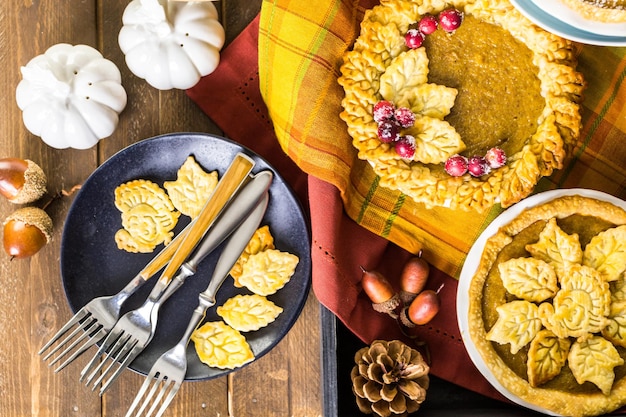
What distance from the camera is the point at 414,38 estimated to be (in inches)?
58.7

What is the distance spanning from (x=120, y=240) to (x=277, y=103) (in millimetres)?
478

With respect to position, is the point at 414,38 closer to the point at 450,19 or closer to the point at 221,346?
the point at 450,19

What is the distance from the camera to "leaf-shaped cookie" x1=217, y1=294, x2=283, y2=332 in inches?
63.6

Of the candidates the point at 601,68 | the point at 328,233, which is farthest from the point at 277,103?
the point at 601,68

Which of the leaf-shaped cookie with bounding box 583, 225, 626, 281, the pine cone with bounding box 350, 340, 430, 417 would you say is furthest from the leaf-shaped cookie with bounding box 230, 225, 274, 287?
the leaf-shaped cookie with bounding box 583, 225, 626, 281

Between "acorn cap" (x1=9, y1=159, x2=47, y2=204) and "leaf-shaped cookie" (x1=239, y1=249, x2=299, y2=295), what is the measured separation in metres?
0.51

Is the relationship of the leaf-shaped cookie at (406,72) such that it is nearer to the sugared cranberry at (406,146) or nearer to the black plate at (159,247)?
the sugared cranberry at (406,146)

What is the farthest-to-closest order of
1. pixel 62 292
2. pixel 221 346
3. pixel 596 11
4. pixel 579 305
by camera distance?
pixel 62 292, pixel 221 346, pixel 579 305, pixel 596 11

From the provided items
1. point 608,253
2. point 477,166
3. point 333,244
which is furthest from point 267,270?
point 608,253

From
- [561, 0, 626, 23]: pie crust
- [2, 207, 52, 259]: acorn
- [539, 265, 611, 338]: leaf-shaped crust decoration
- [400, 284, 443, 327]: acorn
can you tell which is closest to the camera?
[561, 0, 626, 23]: pie crust

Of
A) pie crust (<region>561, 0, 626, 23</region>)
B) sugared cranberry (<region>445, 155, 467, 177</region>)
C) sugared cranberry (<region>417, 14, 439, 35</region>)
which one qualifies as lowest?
sugared cranberry (<region>445, 155, 467, 177</region>)

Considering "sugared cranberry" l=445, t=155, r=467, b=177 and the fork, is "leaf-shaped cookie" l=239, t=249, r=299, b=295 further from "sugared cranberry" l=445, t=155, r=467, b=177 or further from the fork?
"sugared cranberry" l=445, t=155, r=467, b=177

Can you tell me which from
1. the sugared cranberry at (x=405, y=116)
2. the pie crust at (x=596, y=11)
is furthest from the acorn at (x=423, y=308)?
the pie crust at (x=596, y=11)

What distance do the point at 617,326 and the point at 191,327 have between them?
2.94 ft
